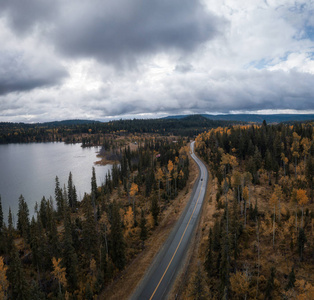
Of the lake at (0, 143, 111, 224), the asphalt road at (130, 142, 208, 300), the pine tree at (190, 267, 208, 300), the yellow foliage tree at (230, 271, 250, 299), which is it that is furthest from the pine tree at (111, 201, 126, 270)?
the lake at (0, 143, 111, 224)

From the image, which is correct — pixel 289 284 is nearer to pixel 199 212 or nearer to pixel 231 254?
pixel 231 254

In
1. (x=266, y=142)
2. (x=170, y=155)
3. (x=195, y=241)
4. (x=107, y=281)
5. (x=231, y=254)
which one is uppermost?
(x=266, y=142)


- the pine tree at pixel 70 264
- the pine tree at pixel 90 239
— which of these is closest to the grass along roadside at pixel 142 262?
the pine tree at pixel 70 264

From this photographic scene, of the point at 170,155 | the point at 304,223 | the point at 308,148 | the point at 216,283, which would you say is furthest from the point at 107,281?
the point at 170,155

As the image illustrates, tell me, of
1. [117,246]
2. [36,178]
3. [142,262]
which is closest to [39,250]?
[117,246]

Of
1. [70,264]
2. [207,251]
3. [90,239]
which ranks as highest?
[90,239]

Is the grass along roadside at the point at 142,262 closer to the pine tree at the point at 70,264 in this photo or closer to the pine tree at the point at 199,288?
the pine tree at the point at 70,264

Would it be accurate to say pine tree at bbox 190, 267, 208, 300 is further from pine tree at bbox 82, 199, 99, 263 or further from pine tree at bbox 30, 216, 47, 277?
pine tree at bbox 30, 216, 47, 277

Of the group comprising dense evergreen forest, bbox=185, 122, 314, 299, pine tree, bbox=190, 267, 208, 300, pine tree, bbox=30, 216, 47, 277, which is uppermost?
pine tree, bbox=190, 267, 208, 300

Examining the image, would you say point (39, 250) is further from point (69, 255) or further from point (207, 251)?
point (207, 251)
